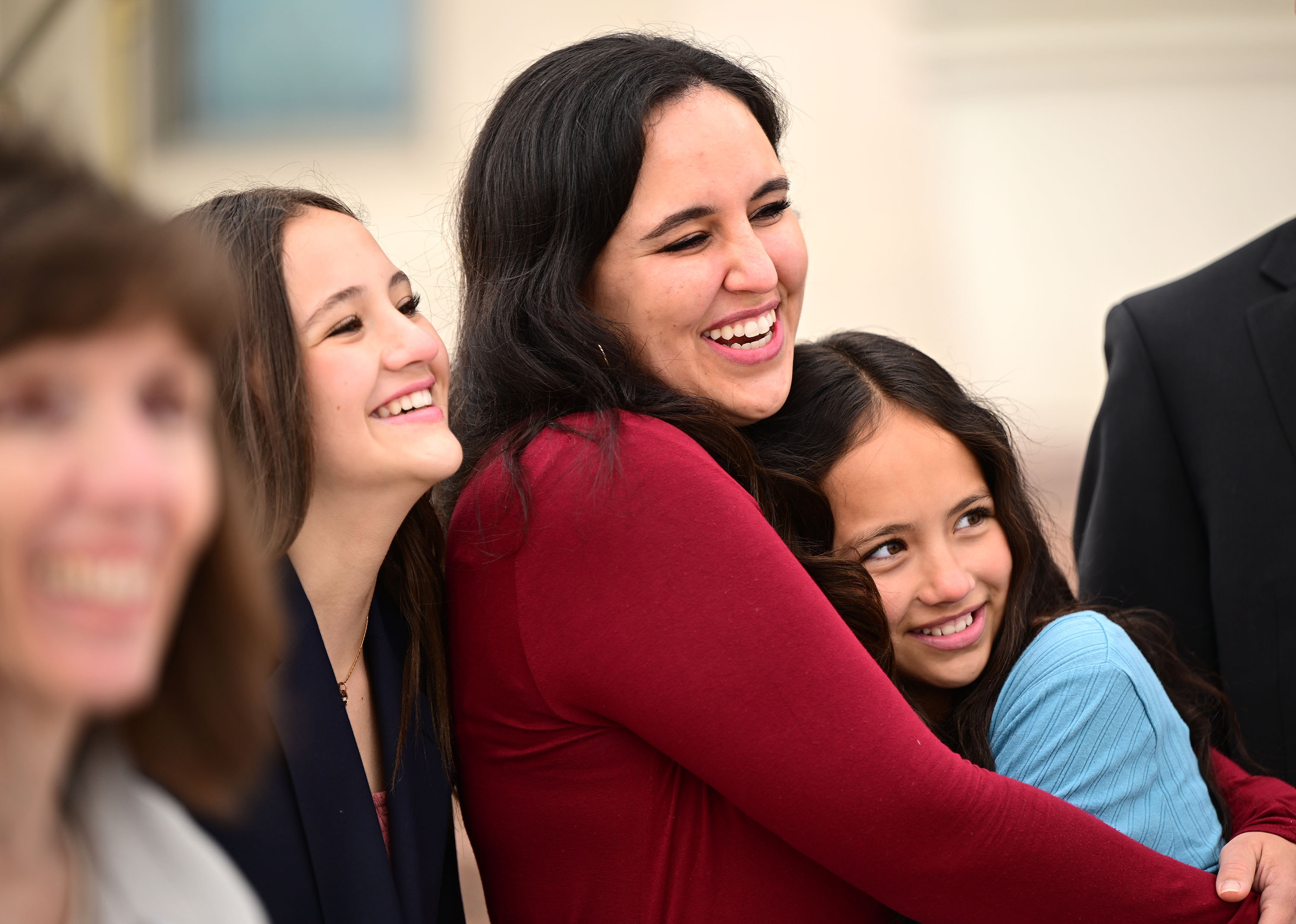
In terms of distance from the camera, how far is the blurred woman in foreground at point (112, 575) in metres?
0.57

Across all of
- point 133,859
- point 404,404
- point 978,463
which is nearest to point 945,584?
point 978,463

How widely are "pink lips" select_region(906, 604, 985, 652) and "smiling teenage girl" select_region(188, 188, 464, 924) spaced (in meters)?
0.63

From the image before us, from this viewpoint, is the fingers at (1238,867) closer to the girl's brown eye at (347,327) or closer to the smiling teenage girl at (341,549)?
the smiling teenage girl at (341,549)

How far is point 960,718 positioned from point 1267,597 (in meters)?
0.55

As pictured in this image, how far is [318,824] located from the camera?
3.89 ft

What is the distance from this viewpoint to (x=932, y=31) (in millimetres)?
5102

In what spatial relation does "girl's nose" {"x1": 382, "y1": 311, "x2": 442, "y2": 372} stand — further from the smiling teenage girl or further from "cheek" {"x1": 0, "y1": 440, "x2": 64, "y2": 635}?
"cheek" {"x1": 0, "y1": 440, "x2": 64, "y2": 635}

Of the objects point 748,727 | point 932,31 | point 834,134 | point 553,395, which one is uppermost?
point 932,31

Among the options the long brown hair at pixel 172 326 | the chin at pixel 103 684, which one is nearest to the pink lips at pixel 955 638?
the long brown hair at pixel 172 326

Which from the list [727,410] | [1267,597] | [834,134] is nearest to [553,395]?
[727,410]

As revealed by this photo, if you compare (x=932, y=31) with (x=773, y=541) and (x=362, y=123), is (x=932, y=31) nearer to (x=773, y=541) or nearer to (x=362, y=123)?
(x=362, y=123)

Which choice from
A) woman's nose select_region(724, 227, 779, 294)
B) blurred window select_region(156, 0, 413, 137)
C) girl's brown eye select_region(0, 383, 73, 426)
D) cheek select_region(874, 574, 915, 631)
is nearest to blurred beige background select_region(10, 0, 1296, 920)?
blurred window select_region(156, 0, 413, 137)

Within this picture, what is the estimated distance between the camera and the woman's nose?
1.48m

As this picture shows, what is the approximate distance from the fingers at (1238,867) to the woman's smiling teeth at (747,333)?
2.54 feet
